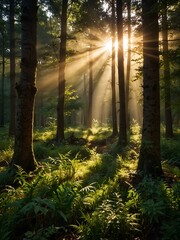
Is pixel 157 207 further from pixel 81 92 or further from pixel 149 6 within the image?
pixel 81 92

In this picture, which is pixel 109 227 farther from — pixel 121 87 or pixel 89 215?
pixel 121 87

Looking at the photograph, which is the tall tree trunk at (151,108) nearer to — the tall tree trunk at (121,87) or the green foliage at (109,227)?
the green foliage at (109,227)

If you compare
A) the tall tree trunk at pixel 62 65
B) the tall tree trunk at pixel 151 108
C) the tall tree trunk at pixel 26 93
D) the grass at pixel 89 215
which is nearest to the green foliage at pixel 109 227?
the grass at pixel 89 215

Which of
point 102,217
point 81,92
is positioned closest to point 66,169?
point 102,217

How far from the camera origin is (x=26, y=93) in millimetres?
8117

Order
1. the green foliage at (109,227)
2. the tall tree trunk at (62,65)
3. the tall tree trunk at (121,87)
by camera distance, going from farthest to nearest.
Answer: the tall tree trunk at (62,65) → the tall tree trunk at (121,87) → the green foliage at (109,227)

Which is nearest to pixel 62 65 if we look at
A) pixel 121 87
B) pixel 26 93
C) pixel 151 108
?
pixel 121 87

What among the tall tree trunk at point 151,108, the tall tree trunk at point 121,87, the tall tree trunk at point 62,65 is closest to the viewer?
the tall tree trunk at point 151,108

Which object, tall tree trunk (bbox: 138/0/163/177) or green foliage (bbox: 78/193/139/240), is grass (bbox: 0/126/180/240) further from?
tall tree trunk (bbox: 138/0/163/177)

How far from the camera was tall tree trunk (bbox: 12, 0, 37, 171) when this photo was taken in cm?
807

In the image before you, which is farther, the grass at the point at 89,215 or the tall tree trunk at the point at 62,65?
the tall tree trunk at the point at 62,65

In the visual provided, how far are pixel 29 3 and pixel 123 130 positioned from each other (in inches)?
320

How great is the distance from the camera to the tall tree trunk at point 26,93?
807cm

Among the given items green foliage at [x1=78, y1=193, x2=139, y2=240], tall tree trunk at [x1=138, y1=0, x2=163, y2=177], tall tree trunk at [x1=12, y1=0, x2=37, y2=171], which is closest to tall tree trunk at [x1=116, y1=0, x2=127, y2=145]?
tall tree trunk at [x1=138, y1=0, x2=163, y2=177]
